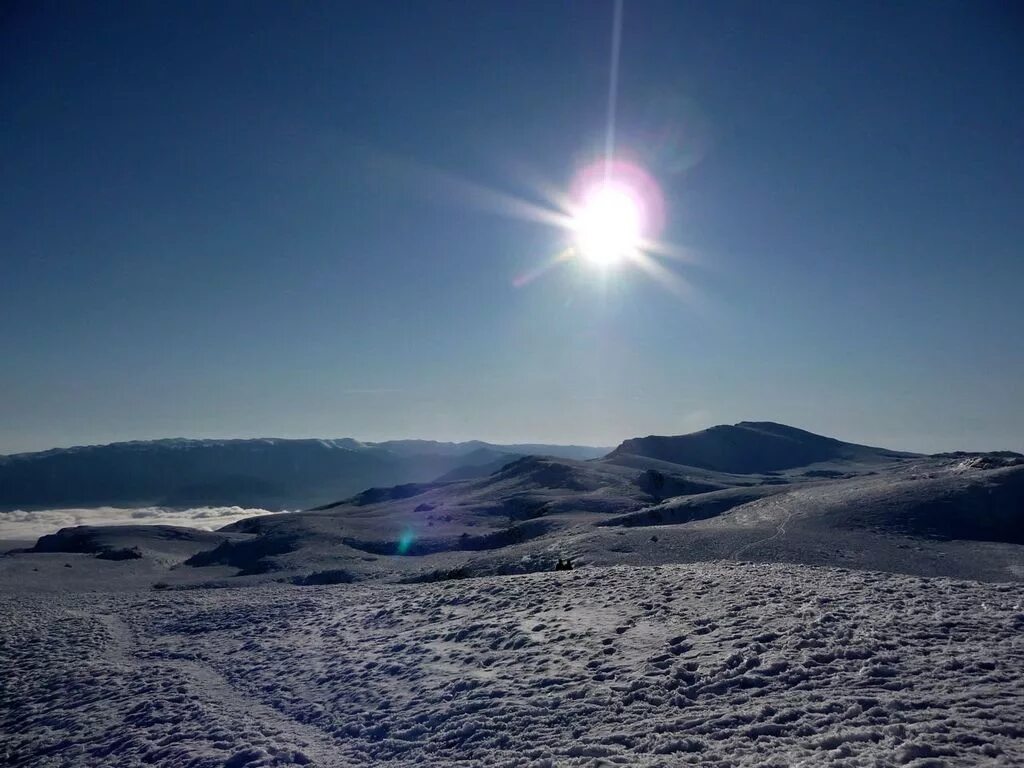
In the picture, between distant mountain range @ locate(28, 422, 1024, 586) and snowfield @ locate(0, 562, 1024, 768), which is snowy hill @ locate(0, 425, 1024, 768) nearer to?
snowfield @ locate(0, 562, 1024, 768)

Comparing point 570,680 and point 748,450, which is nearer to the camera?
point 570,680

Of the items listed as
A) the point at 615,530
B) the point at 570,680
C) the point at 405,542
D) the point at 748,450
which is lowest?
the point at 405,542

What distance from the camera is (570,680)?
33.9 feet

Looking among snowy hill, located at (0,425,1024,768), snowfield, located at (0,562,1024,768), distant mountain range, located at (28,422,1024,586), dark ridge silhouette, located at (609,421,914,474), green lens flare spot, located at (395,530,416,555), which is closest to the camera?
snowfield, located at (0,562,1024,768)

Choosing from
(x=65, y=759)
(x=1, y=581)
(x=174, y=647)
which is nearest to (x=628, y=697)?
(x=65, y=759)

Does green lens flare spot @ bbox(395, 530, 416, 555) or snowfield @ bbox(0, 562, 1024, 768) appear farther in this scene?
green lens flare spot @ bbox(395, 530, 416, 555)

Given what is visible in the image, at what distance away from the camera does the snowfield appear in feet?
25.0

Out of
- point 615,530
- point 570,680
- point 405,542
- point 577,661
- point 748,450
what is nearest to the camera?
point 570,680

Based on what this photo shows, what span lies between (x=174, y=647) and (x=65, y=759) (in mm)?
5932

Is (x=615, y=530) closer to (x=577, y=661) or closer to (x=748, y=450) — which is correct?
(x=577, y=661)

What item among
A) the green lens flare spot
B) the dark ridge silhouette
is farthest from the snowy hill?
the dark ridge silhouette

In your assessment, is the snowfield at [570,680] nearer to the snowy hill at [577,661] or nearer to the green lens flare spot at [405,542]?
the snowy hill at [577,661]

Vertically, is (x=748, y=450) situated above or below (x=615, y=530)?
above

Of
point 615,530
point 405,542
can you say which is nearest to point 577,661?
point 615,530
